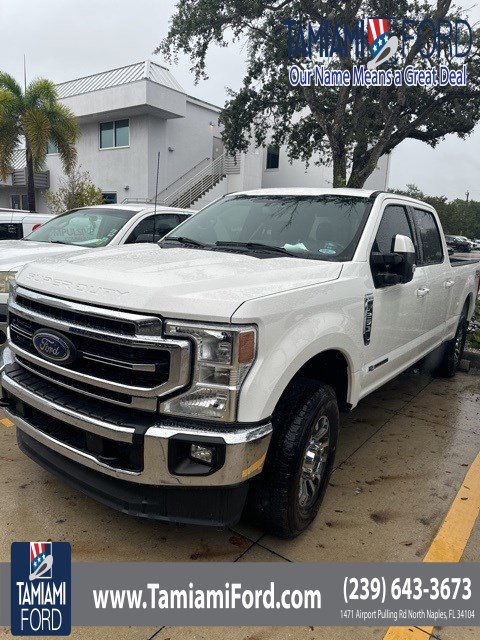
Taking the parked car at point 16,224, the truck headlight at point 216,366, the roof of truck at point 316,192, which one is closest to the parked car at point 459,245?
the parked car at point 16,224

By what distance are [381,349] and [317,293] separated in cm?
108

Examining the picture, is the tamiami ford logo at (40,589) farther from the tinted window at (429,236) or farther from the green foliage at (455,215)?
the green foliage at (455,215)

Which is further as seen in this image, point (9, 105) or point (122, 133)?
point (122, 133)

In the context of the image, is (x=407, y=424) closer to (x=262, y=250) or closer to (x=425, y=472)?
(x=425, y=472)

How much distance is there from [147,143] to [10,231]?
14.4 meters

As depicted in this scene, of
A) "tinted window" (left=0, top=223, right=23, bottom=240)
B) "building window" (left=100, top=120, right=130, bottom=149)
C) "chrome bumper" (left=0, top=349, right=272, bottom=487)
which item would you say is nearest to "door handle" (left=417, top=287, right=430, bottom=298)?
"chrome bumper" (left=0, top=349, right=272, bottom=487)

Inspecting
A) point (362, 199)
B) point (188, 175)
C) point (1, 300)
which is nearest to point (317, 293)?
point (362, 199)

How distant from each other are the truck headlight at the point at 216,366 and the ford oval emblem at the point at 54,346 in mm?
541

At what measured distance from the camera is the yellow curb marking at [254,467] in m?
2.20

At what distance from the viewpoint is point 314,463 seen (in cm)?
276

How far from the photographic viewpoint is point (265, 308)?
2215 mm

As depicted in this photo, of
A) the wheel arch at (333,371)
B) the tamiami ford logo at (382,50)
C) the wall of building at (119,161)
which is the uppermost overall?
the tamiami ford logo at (382,50)

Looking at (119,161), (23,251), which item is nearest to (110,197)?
(119,161)

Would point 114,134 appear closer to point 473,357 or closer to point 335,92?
point 335,92
